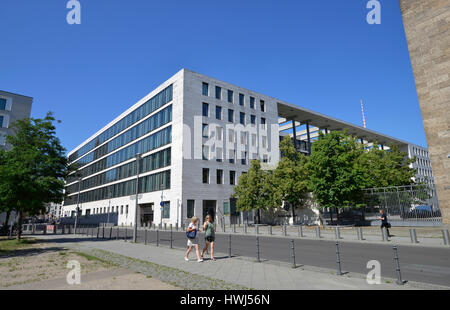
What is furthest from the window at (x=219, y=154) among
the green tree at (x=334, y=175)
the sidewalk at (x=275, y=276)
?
the sidewalk at (x=275, y=276)

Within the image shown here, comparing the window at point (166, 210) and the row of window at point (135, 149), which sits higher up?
the row of window at point (135, 149)

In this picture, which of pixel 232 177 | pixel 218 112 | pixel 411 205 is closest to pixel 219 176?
pixel 232 177

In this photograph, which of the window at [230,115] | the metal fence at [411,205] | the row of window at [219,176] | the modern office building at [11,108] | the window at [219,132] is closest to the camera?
the metal fence at [411,205]

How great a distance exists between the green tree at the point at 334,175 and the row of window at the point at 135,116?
27201 millimetres

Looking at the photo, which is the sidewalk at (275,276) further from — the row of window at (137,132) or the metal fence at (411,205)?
the row of window at (137,132)

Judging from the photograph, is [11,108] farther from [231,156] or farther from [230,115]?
[231,156]

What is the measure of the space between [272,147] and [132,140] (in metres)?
29.6

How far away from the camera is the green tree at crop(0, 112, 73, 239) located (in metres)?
18.5

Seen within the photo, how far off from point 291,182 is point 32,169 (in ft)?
89.8

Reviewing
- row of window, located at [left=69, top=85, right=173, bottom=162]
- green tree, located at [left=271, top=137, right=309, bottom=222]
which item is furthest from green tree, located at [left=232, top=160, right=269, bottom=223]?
row of window, located at [left=69, top=85, right=173, bottom=162]

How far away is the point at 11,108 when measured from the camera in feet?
175

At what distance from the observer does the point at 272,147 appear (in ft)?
171

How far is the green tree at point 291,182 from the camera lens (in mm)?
34531
